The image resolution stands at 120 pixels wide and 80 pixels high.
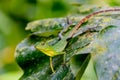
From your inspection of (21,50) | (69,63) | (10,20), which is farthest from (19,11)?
(69,63)

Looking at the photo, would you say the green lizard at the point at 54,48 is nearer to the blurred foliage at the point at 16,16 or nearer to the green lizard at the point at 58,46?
the green lizard at the point at 58,46

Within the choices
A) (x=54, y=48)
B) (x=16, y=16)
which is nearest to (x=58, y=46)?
(x=54, y=48)

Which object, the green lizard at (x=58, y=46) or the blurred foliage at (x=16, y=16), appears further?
the blurred foliage at (x=16, y=16)

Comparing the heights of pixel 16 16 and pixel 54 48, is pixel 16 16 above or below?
below

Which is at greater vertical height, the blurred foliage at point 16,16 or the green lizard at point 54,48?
the green lizard at point 54,48

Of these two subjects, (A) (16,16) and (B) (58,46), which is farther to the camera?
(A) (16,16)

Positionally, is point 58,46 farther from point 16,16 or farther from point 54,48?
point 16,16

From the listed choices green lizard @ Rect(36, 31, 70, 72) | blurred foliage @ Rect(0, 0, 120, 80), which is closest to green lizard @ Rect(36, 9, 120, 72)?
green lizard @ Rect(36, 31, 70, 72)

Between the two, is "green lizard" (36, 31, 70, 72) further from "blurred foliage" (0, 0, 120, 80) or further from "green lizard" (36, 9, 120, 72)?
"blurred foliage" (0, 0, 120, 80)

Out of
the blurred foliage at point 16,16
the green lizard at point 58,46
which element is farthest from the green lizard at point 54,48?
the blurred foliage at point 16,16
